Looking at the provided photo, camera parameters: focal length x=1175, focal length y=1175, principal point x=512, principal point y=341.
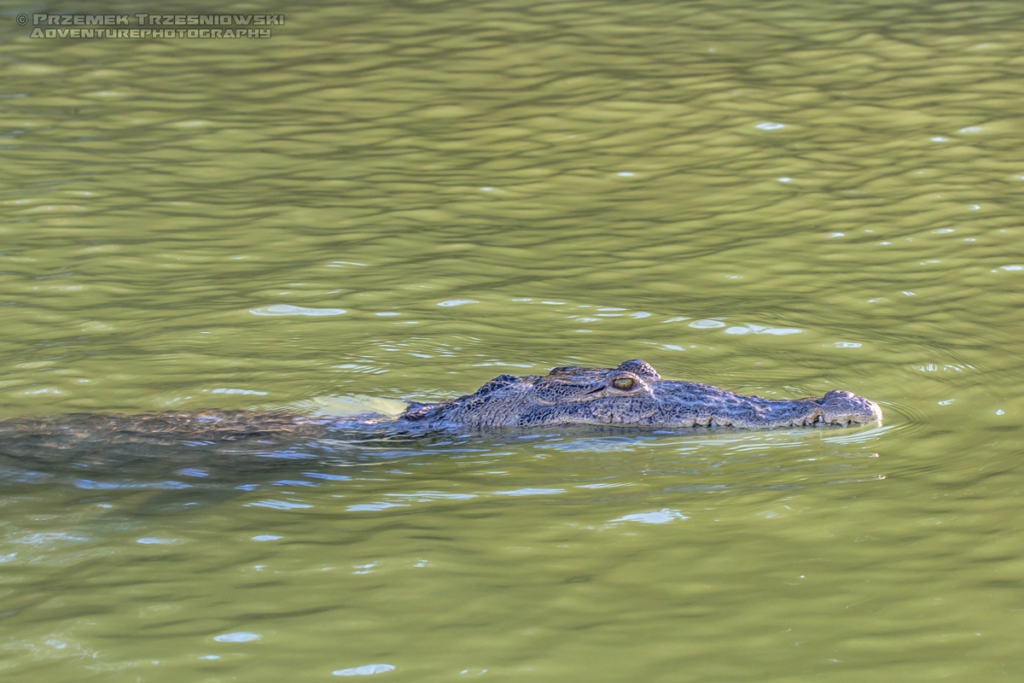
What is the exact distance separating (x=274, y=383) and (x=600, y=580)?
11.3 ft

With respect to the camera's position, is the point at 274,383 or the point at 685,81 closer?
the point at 274,383

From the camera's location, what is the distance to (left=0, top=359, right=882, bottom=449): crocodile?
6.40 meters

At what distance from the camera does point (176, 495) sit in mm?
5586

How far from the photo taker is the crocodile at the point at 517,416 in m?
6.40

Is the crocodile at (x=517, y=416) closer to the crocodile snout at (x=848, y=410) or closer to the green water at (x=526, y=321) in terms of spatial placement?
the crocodile snout at (x=848, y=410)

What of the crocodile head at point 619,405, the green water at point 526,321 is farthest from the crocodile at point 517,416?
the green water at point 526,321

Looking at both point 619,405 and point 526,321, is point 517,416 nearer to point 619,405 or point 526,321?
point 619,405

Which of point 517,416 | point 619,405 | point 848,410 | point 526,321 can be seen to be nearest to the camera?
point 848,410

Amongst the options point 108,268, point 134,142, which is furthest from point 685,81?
point 108,268

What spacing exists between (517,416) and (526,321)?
4.36 ft

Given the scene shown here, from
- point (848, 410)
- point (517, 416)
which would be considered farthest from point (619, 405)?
point (848, 410)

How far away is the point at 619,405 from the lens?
6.73 metres

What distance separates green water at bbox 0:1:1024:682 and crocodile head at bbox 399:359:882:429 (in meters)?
0.16

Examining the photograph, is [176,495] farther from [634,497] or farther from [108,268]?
[108,268]
